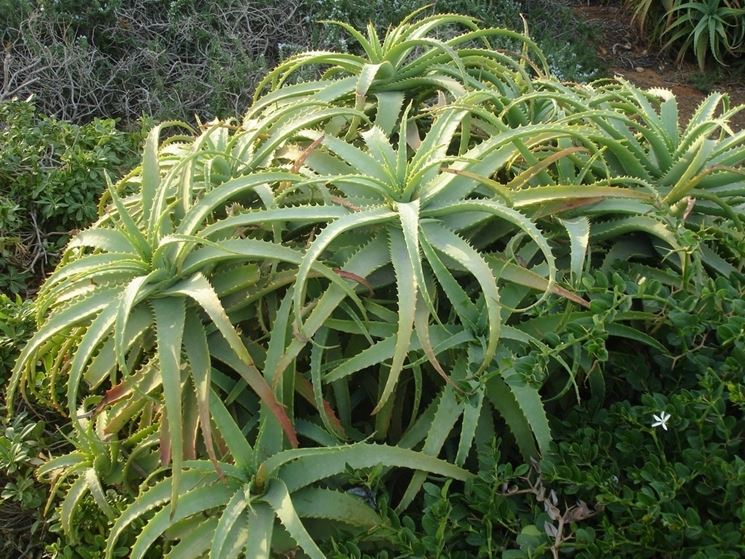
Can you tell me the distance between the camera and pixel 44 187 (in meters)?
2.94

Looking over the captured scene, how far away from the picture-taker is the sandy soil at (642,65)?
5184mm

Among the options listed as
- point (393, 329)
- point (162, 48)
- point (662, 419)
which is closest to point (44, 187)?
point (162, 48)

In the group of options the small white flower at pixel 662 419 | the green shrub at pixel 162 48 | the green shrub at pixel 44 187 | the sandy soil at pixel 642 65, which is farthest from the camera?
the sandy soil at pixel 642 65

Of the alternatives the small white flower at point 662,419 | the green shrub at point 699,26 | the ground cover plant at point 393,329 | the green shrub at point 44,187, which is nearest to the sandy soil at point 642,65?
the green shrub at point 699,26

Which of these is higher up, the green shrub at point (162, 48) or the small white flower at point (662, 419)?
the small white flower at point (662, 419)

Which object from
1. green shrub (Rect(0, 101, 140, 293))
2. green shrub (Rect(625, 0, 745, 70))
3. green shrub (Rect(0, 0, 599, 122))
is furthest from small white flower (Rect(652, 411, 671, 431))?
green shrub (Rect(625, 0, 745, 70))

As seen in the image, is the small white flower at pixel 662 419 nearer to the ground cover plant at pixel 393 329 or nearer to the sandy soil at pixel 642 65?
the ground cover plant at pixel 393 329

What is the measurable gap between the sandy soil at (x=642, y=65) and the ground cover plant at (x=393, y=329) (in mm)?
3466

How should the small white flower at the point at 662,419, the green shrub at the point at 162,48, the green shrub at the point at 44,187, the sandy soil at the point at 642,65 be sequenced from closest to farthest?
the small white flower at the point at 662,419, the green shrub at the point at 44,187, the green shrub at the point at 162,48, the sandy soil at the point at 642,65

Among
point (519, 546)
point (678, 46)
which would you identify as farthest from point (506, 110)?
point (678, 46)

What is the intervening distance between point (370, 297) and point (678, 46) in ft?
15.6

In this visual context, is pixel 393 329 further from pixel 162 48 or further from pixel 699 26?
pixel 699 26

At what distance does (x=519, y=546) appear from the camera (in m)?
1.45

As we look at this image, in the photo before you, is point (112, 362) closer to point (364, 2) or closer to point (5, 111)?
point (5, 111)
